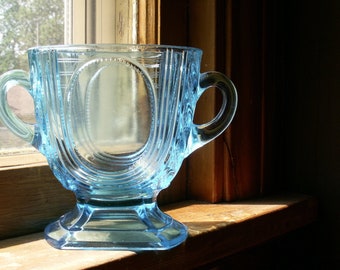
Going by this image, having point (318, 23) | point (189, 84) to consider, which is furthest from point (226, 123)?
point (318, 23)

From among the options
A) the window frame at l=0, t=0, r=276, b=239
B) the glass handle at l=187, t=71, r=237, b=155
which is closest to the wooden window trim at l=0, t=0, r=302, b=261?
the window frame at l=0, t=0, r=276, b=239

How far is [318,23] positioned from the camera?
80 centimetres

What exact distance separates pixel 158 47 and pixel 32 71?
126 millimetres

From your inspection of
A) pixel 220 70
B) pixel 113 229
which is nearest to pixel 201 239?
pixel 113 229

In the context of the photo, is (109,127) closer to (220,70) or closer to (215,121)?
(215,121)

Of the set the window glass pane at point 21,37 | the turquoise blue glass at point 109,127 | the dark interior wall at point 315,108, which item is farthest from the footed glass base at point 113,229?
the dark interior wall at point 315,108

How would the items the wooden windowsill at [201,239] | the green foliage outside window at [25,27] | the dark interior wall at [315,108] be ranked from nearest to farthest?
the wooden windowsill at [201,239], the green foliage outside window at [25,27], the dark interior wall at [315,108]

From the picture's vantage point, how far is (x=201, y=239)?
1.95 ft

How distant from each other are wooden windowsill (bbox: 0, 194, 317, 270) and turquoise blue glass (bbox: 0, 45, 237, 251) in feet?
0.05

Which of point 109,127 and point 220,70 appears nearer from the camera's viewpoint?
point 109,127

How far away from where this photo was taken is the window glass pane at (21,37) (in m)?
0.61

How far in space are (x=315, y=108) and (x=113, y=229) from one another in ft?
1.31

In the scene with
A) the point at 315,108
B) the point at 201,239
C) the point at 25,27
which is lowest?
the point at 201,239

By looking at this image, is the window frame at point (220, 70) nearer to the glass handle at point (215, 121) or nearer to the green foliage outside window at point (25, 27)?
the green foliage outside window at point (25, 27)
